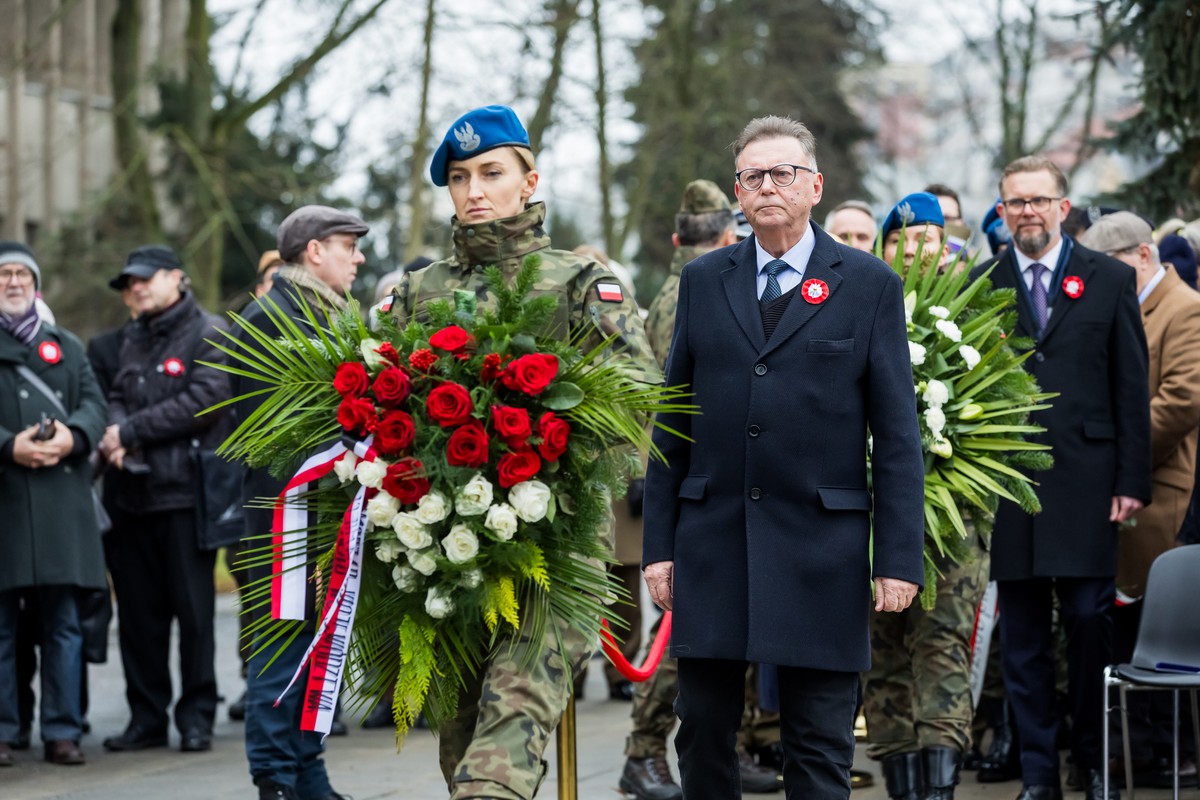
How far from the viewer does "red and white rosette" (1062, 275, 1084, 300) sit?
22.6 ft

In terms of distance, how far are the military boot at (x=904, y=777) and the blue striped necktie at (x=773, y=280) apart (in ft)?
8.32

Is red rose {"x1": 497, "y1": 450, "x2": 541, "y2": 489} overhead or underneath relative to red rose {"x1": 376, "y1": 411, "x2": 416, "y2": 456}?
underneath

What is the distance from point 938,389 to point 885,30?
23468 mm

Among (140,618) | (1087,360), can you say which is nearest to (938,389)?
(1087,360)

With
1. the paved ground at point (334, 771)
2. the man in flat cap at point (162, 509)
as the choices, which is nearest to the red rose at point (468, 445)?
the paved ground at point (334, 771)

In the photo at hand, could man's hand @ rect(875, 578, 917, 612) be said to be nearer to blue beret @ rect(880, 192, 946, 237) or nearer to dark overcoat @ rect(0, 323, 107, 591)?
blue beret @ rect(880, 192, 946, 237)

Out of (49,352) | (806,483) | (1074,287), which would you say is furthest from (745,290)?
(49,352)

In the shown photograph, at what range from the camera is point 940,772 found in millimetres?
6406

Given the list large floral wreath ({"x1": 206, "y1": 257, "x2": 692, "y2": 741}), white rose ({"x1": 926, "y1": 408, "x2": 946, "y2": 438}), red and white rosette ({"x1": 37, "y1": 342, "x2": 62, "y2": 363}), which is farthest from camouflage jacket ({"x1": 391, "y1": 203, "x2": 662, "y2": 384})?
red and white rosette ({"x1": 37, "y1": 342, "x2": 62, "y2": 363})

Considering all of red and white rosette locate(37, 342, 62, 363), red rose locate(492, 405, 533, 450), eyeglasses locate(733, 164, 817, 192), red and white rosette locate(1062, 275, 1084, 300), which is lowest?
red rose locate(492, 405, 533, 450)

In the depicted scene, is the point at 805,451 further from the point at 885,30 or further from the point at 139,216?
the point at 885,30

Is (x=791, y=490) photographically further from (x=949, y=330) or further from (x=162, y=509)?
(x=162, y=509)

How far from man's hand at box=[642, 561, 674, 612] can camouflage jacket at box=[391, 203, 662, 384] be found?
21.4 inches

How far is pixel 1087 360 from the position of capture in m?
6.85
